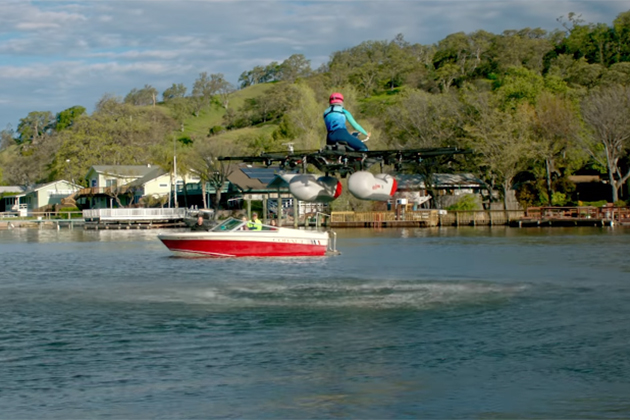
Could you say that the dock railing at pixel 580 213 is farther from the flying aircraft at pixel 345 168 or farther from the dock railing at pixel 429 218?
the flying aircraft at pixel 345 168

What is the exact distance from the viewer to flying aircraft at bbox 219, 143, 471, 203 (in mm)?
19500

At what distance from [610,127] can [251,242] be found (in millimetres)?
43641

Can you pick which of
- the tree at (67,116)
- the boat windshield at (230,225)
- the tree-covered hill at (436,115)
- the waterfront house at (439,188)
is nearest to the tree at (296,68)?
Result: the tree-covered hill at (436,115)

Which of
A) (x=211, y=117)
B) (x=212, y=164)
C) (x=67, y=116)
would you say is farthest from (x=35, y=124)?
(x=212, y=164)

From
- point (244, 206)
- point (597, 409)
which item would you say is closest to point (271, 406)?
point (597, 409)

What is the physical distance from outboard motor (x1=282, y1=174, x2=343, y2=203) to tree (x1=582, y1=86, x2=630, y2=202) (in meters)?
51.2

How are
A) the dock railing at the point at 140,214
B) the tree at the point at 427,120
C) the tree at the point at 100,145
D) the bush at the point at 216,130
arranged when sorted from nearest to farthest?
the tree at the point at 427,120, the dock railing at the point at 140,214, the tree at the point at 100,145, the bush at the point at 216,130

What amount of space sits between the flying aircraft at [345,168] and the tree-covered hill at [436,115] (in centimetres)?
4571

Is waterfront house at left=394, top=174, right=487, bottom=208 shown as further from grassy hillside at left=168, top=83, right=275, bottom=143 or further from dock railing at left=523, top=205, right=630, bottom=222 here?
grassy hillside at left=168, top=83, right=275, bottom=143

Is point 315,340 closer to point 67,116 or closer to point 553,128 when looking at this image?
point 553,128

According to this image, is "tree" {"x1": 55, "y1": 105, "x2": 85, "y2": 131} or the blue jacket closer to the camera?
the blue jacket

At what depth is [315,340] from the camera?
17000 millimetres

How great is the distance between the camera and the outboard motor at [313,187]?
784 inches

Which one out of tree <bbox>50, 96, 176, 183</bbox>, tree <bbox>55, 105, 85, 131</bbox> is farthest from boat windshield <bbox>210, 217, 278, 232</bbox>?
tree <bbox>55, 105, 85, 131</bbox>
